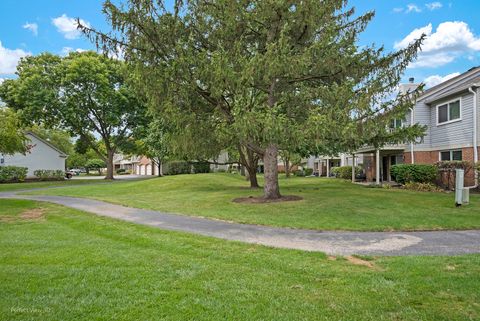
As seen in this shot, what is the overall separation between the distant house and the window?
122 feet

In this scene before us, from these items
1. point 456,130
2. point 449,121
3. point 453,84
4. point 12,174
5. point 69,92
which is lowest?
point 12,174

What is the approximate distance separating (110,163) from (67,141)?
3485 centimetres

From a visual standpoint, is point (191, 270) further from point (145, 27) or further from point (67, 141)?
point (67, 141)

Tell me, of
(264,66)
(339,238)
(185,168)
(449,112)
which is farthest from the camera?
(185,168)

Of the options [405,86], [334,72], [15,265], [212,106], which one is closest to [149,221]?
[15,265]

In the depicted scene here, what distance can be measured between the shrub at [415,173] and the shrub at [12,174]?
34.4 m

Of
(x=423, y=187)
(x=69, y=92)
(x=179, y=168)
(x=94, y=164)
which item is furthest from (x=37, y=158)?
(x=94, y=164)

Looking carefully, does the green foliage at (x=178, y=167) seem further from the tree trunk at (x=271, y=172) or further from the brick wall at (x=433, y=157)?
the tree trunk at (x=271, y=172)

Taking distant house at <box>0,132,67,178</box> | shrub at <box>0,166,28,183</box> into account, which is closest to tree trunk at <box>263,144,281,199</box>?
shrub at <box>0,166,28,183</box>

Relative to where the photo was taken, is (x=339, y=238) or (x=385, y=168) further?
(x=385, y=168)

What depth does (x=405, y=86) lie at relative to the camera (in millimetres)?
24078

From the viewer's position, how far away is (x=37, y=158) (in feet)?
123

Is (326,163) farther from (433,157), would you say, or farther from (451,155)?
(451,155)

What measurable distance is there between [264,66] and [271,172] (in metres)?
4.69
